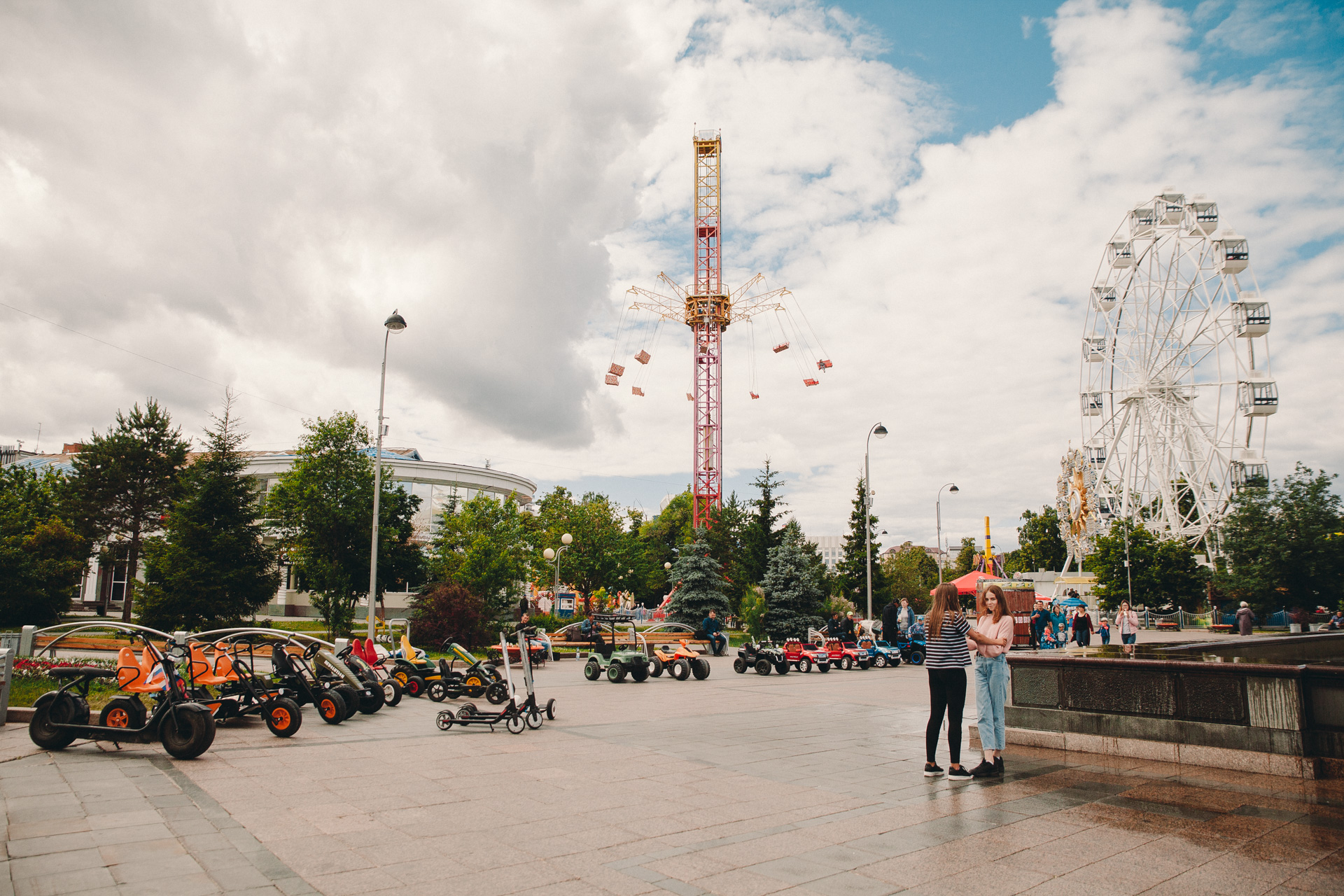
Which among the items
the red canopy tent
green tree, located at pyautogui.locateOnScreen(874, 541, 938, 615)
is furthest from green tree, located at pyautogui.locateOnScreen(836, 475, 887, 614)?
the red canopy tent

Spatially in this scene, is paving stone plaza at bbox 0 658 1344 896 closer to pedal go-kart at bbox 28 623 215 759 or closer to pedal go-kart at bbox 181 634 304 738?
pedal go-kart at bbox 28 623 215 759

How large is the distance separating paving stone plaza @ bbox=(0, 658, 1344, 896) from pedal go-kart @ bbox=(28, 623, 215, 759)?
243 millimetres

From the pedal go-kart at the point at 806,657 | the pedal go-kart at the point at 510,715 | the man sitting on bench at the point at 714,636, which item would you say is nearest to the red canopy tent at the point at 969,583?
the man sitting on bench at the point at 714,636

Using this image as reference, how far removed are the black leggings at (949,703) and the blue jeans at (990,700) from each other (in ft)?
0.91

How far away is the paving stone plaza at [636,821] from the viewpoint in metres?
4.95

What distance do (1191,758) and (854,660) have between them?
51.0 feet

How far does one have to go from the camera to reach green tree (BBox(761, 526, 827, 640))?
3409cm

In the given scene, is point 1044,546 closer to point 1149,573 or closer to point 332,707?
point 1149,573

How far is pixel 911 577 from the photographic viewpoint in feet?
224

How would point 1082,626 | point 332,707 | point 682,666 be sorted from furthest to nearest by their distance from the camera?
point 1082,626
point 682,666
point 332,707

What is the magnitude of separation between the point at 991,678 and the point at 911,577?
63.2 meters

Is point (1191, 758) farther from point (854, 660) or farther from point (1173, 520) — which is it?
point (1173, 520)

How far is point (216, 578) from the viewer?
30.4 meters

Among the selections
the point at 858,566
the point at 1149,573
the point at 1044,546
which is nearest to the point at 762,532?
the point at 858,566
